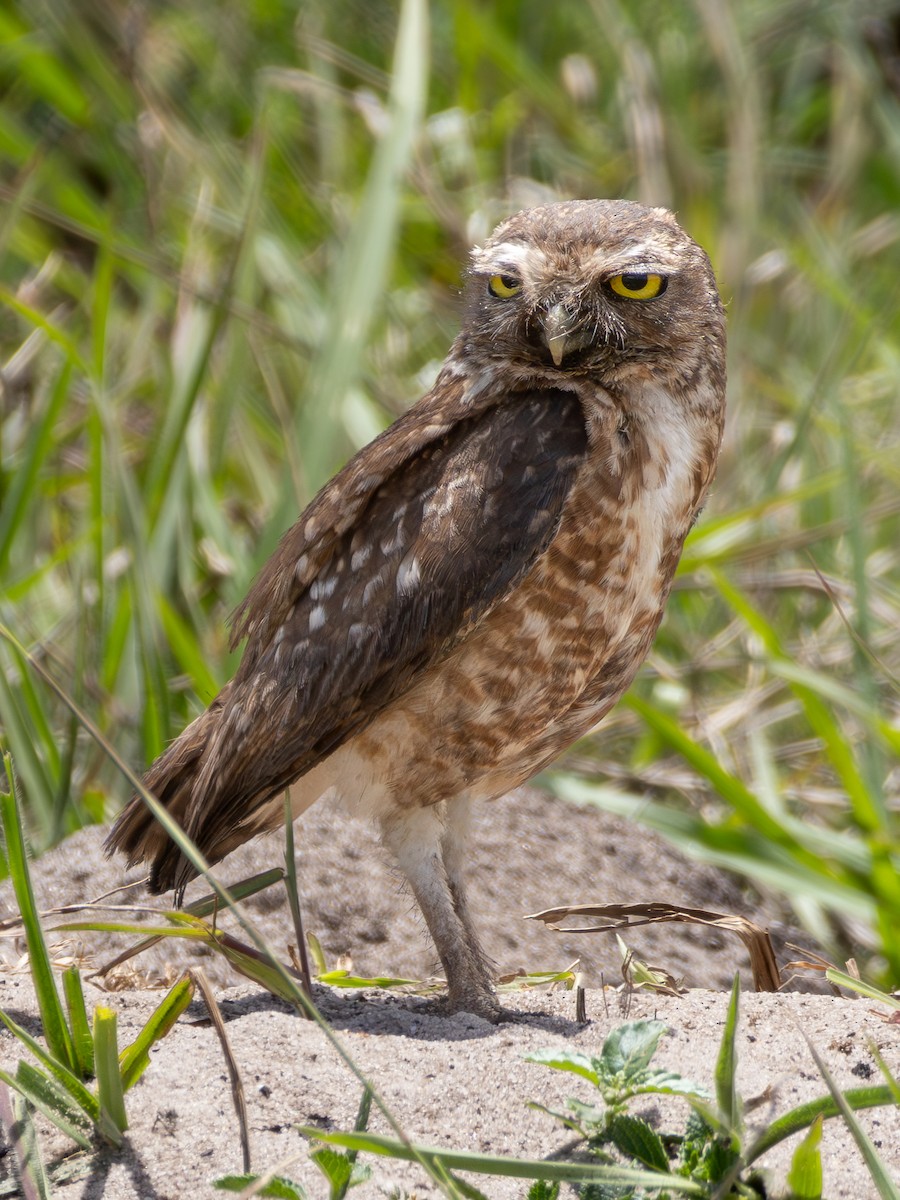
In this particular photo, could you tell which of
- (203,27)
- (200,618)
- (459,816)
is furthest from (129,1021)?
(203,27)

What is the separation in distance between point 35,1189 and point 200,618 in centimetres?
276

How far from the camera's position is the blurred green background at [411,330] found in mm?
4340

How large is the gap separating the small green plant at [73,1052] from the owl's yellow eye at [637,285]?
59.8 inches

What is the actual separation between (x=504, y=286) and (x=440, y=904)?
128cm

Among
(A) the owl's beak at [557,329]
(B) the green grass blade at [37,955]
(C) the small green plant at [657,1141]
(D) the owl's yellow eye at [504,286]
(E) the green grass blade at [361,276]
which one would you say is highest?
(E) the green grass blade at [361,276]

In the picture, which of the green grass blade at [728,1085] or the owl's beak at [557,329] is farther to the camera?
the owl's beak at [557,329]

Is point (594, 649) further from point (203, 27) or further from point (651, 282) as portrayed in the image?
point (203, 27)

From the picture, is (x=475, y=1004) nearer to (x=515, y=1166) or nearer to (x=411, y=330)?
(x=515, y=1166)

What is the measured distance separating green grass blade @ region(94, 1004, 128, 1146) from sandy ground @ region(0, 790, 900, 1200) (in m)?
0.04

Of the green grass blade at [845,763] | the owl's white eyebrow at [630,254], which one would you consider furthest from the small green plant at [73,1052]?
the green grass blade at [845,763]

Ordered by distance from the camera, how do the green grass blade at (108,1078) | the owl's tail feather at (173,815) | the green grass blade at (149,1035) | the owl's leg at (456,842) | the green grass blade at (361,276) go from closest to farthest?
the green grass blade at (108,1078) → the green grass blade at (149,1035) → the owl's tail feather at (173,815) → the owl's leg at (456,842) → the green grass blade at (361,276)

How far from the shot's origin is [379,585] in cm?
321

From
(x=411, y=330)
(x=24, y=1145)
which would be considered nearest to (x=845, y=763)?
(x=24, y=1145)

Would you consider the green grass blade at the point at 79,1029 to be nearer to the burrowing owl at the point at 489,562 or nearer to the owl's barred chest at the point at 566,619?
the burrowing owl at the point at 489,562
